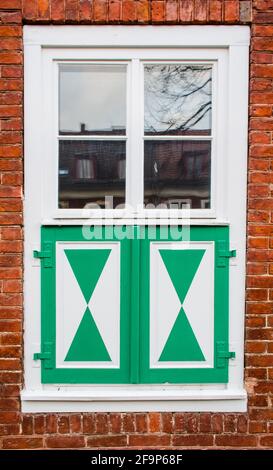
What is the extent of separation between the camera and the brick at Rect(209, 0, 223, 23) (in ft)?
11.8

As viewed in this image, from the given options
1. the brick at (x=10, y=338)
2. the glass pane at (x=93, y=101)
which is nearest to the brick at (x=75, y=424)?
the brick at (x=10, y=338)

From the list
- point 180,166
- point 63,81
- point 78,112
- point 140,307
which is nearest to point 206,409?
point 140,307

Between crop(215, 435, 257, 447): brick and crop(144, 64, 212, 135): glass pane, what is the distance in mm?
2184

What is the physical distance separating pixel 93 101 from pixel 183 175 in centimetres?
84

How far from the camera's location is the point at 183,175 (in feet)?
12.3

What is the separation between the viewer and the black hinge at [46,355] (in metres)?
3.71

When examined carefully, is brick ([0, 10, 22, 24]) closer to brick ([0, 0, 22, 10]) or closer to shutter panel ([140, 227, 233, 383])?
brick ([0, 0, 22, 10])

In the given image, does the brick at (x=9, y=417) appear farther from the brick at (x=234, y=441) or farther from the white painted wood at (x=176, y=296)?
the brick at (x=234, y=441)

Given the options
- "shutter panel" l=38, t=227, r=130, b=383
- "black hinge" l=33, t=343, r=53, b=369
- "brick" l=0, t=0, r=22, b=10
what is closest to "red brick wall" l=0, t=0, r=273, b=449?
"brick" l=0, t=0, r=22, b=10

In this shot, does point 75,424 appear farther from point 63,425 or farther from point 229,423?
point 229,423

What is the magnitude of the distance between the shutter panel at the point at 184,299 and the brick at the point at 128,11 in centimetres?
148

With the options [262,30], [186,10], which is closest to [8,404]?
[186,10]
